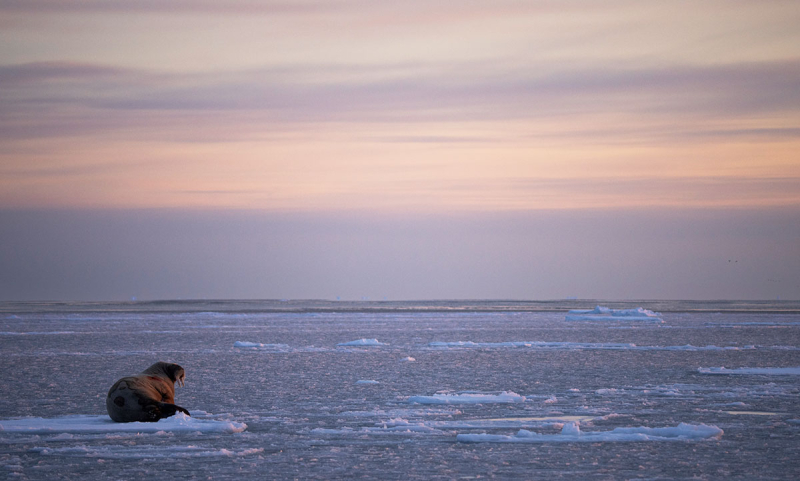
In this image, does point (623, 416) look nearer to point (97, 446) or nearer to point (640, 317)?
point (97, 446)

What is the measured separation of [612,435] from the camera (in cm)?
858

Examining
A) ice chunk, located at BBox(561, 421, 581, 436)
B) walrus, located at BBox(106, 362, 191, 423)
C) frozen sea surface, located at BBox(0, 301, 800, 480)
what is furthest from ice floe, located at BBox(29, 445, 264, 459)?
ice chunk, located at BBox(561, 421, 581, 436)

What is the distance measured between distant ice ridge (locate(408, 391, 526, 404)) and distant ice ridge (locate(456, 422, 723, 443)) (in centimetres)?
265

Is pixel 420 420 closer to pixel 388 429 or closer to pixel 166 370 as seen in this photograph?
pixel 388 429

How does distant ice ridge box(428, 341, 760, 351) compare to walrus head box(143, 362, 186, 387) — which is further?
distant ice ridge box(428, 341, 760, 351)

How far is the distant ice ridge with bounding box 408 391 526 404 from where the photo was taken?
11.5 meters

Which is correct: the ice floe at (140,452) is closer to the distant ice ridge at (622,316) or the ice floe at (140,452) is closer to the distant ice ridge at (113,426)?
the distant ice ridge at (113,426)

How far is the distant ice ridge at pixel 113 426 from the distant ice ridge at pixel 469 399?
300cm

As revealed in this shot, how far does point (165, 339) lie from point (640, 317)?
27299 millimetres

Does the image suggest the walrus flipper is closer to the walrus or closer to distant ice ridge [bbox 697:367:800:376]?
the walrus

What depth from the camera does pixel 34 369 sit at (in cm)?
1680

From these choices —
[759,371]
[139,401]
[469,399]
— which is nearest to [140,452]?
[139,401]

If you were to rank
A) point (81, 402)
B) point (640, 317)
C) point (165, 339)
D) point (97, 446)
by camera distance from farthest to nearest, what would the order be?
point (640, 317) → point (165, 339) → point (81, 402) → point (97, 446)

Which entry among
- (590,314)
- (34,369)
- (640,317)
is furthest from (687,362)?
(590,314)
